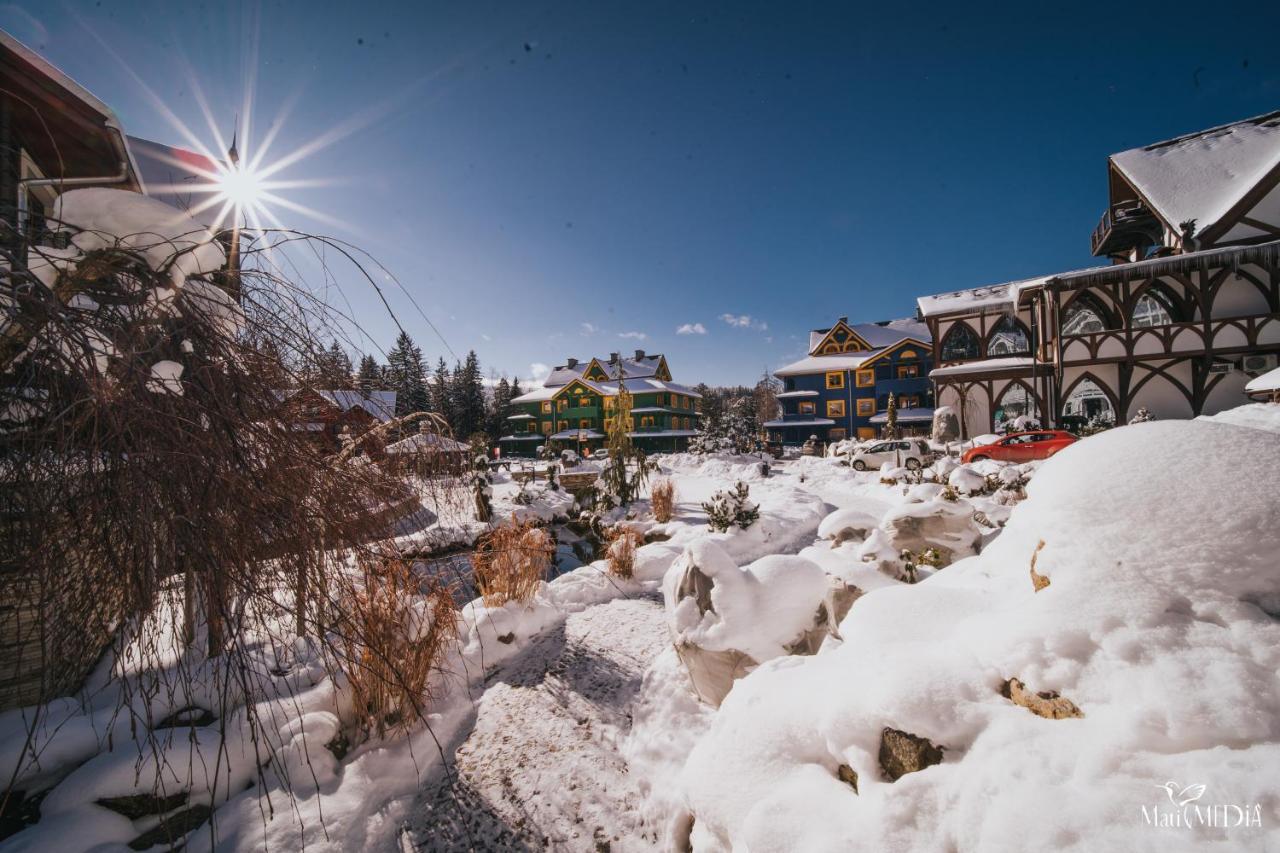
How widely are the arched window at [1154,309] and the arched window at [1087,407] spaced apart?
2696 mm

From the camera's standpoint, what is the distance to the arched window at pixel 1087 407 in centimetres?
1666

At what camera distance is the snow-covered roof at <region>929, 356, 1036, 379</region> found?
18.5 m

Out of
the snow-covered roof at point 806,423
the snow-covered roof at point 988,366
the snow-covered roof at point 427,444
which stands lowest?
the snow-covered roof at point 427,444

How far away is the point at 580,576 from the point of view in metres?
8.05

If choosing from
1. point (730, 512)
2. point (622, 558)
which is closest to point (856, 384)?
point (730, 512)

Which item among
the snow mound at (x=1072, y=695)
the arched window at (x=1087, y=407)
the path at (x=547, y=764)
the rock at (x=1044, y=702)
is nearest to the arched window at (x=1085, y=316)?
the arched window at (x=1087, y=407)

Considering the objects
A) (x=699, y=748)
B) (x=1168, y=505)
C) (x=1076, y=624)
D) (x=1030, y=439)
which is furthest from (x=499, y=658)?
(x=1030, y=439)

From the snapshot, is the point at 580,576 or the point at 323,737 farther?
the point at 580,576

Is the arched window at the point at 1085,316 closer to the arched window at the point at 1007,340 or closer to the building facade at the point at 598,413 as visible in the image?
the arched window at the point at 1007,340

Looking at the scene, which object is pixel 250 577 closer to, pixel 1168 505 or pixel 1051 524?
pixel 1051 524

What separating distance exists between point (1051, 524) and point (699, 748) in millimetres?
2449

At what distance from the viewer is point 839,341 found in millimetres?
33219

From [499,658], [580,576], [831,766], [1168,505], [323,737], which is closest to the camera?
[1168,505]

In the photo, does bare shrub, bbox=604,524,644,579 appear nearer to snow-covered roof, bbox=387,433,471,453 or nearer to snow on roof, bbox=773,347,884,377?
snow-covered roof, bbox=387,433,471,453
